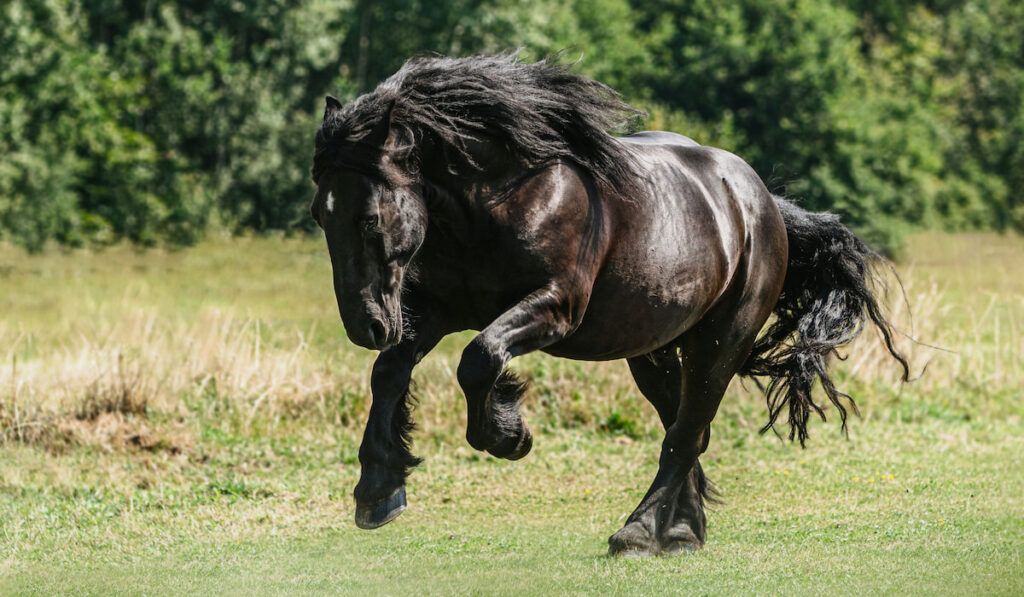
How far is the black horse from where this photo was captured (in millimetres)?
5223

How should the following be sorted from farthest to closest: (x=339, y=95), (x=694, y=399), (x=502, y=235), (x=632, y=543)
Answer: (x=339, y=95) → (x=694, y=399) → (x=632, y=543) → (x=502, y=235)

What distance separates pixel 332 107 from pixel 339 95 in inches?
1131

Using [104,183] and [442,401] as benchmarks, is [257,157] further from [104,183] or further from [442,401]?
[442,401]

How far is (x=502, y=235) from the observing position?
560 centimetres

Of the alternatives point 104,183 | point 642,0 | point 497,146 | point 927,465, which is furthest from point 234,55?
point 497,146

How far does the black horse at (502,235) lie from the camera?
5.22 metres

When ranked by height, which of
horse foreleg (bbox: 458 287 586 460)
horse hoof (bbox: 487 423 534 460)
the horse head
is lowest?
horse hoof (bbox: 487 423 534 460)

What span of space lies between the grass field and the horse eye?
6.79 ft

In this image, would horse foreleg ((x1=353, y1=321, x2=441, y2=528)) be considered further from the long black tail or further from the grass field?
the long black tail

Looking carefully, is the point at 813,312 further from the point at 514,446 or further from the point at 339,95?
the point at 339,95

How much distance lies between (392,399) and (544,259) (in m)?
0.95

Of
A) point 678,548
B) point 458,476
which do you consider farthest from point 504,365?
point 458,476

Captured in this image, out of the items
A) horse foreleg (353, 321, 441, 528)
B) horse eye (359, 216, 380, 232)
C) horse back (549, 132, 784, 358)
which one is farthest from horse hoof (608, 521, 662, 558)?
horse eye (359, 216, 380, 232)

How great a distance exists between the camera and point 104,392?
10.7 m
